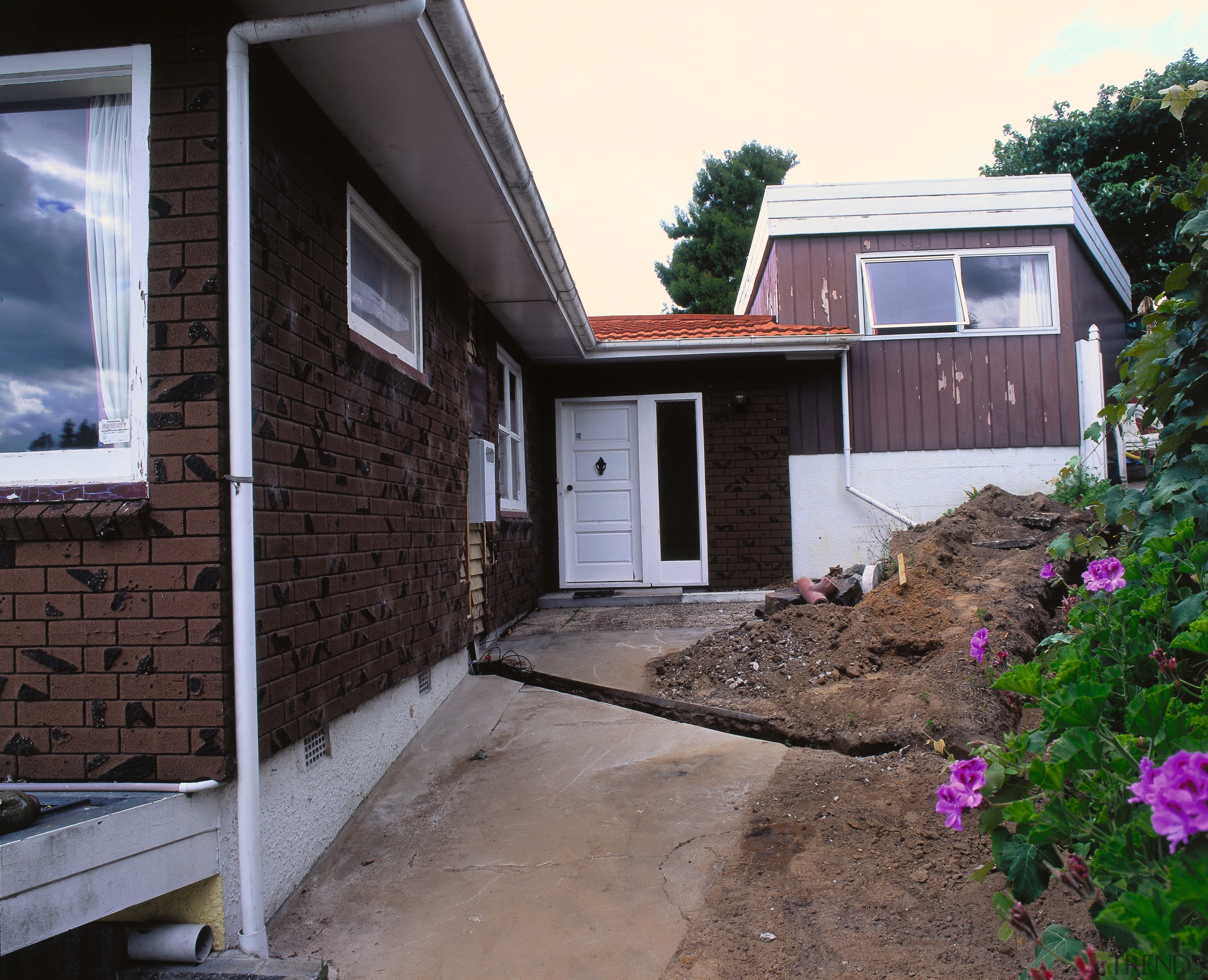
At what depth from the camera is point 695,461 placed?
27.2ft

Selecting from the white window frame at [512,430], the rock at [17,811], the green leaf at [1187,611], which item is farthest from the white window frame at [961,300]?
the rock at [17,811]

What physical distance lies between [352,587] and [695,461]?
547 centimetres

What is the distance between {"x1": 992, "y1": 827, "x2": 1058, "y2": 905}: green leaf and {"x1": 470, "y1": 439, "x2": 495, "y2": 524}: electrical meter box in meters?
4.19

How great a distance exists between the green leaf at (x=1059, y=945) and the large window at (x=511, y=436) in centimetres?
541

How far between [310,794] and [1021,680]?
249 cm

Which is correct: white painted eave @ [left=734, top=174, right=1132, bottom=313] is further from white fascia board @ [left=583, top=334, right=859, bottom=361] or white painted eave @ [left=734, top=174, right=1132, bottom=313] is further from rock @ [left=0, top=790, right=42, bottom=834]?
rock @ [left=0, top=790, right=42, bottom=834]

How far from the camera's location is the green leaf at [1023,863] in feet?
4.82

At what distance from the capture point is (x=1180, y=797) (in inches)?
39.2

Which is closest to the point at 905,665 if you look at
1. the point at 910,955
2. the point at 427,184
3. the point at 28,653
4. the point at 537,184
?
the point at 910,955

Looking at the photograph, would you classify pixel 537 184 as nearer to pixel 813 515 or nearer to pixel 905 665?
pixel 905 665

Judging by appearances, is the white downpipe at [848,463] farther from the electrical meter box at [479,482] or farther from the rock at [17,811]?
the rock at [17,811]

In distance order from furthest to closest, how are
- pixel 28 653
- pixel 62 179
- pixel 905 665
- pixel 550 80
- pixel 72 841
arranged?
1. pixel 550 80
2. pixel 905 665
3. pixel 62 179
4. pixel 28 653
5. pixel 72 841

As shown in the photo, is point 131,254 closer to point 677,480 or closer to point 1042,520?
point 677,480

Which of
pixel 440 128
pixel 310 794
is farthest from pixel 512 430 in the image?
pixel 310 794
